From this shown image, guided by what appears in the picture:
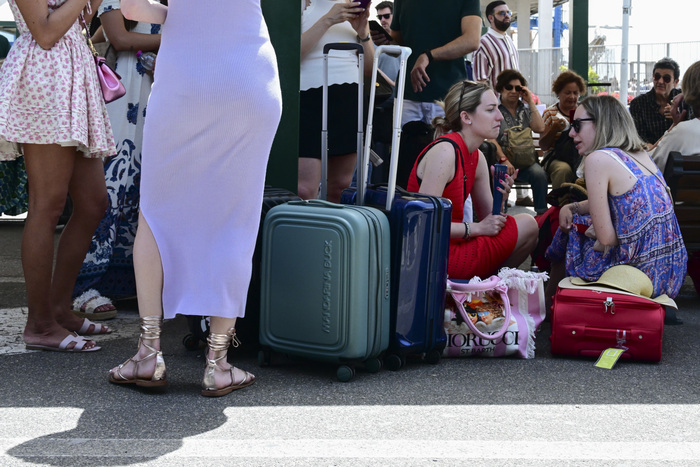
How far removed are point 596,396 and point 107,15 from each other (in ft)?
9.27

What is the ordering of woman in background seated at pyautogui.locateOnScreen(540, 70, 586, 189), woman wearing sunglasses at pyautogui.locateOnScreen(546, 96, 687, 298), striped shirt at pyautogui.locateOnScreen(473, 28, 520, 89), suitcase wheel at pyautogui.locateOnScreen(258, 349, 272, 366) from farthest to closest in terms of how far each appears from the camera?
striped shirt at pyautogui.locateOnScreen(473, 28, 520, 89)
woman in background seated at pyautogui.locateOnScreen(540, 70, 586, 189)
woman wearing sunglasses at pyautogui.locateOnScreen(546, 96, 687, 298)
suitcase wheel at pyautogui.locateOnScreen(258, 349, 272, 366)

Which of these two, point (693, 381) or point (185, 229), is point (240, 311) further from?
point (693, 381)

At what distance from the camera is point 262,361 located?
3721mm

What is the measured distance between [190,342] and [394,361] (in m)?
0.90

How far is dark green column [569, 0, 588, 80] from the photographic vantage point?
6633mm

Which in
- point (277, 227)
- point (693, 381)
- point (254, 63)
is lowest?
point (693, 381)

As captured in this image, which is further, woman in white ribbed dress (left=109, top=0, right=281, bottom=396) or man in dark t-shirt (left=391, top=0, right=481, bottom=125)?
man in dark t-shirt (left=391, top=0, right=481, bottom=125)

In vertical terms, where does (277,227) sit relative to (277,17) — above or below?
below

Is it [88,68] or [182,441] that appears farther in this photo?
[88,68]

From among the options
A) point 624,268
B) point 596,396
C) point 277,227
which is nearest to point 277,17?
point 277,227

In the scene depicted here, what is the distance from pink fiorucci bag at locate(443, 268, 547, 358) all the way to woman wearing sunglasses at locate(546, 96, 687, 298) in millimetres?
485

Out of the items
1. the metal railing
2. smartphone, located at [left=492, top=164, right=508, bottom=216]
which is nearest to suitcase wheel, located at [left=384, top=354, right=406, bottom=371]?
smartphone, located at [left=492, top=164, right=508, bottom=216]

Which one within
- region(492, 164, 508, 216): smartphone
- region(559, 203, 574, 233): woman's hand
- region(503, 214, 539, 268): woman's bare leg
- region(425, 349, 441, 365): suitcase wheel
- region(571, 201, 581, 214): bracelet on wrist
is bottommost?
region(425, 349, 441, 365): suitcase wheel

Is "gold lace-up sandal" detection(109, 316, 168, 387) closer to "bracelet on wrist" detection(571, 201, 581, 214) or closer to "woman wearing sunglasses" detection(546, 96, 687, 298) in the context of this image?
"woman wearing sunglasses" detection(546, 96, 687, 298)
